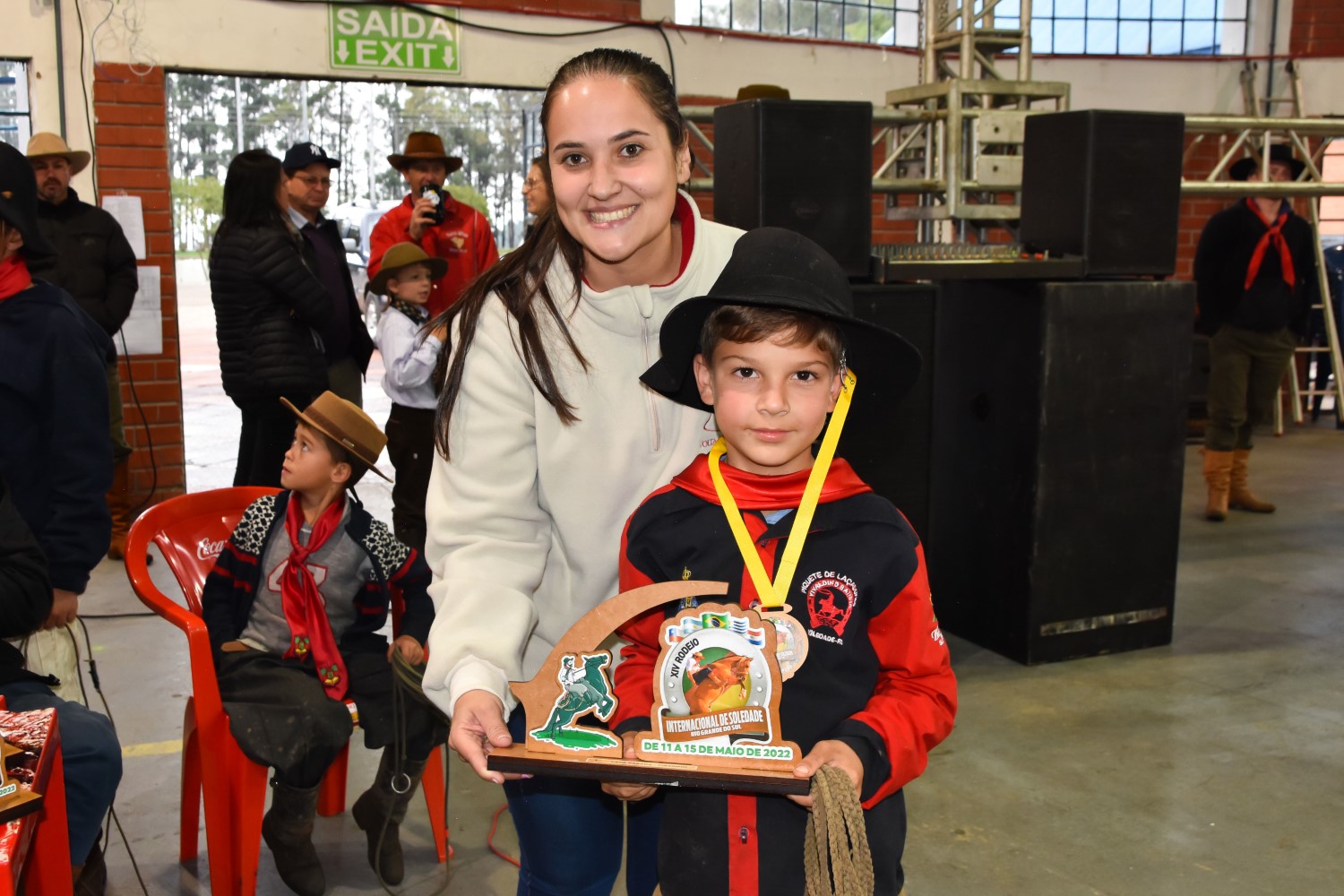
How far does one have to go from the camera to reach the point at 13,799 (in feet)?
4.81

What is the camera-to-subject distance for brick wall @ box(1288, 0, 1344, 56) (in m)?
8.24

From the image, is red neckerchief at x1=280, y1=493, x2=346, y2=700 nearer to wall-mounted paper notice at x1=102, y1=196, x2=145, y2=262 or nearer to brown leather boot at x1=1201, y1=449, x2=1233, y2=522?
wall-mounted paper notice at x1=102, y1=196, x2=145, y2=262

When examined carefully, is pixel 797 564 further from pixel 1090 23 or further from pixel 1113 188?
pixel 1090 23

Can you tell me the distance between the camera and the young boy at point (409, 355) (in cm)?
412

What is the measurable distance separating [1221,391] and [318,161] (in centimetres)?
404

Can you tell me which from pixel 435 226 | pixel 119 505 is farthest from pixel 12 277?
pixel 119 505

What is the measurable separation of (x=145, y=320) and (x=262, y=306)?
5.29 ft

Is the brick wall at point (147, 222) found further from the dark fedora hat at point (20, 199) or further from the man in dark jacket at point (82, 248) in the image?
the dark fedora hat at point (20, 199)

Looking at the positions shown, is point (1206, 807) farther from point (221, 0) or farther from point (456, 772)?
point (221, 0)

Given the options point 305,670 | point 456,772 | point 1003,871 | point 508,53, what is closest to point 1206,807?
point 1003,871

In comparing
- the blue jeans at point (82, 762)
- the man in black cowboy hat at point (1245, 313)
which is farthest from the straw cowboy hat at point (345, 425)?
the man in black cowboy hat at point (1245, 313)

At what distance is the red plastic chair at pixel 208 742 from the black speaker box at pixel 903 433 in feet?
4.95

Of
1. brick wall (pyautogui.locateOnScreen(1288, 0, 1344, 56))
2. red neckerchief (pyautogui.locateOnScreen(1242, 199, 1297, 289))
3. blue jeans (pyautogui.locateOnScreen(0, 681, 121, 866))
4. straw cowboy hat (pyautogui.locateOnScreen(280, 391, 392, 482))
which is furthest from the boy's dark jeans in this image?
brick wall (pyautogui.locateOnScreen(1288, 0, 1344, 56))

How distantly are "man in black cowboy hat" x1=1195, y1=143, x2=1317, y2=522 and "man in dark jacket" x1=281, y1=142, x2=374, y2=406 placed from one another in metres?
3.68
